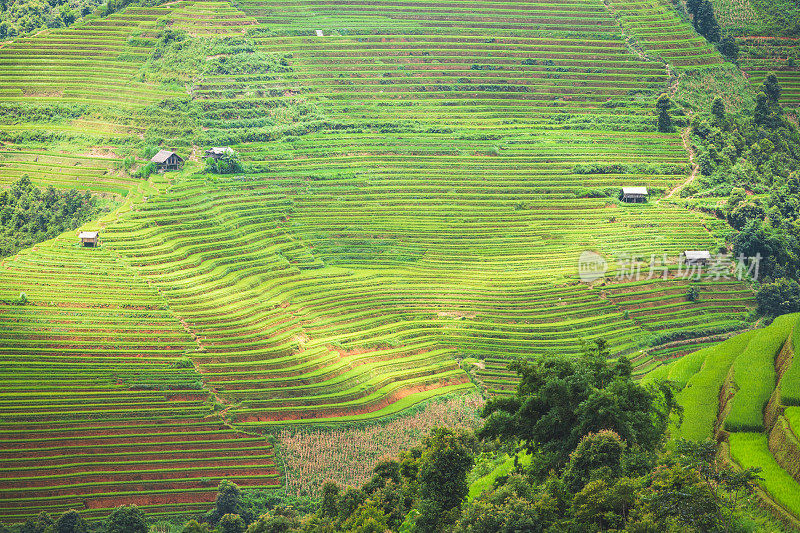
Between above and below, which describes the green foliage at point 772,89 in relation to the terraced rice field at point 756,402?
above

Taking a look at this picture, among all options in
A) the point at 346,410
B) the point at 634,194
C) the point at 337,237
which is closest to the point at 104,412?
the point at 346,410

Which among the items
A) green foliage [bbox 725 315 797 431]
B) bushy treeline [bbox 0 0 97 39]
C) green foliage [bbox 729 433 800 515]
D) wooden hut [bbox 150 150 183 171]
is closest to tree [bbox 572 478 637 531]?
green foliage [bbox 729 433 800 515]

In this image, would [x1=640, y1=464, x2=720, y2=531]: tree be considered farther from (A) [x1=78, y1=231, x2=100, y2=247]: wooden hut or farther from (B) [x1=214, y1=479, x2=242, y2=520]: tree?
(A) [x1=78, y1=231, x2=100, y2=247]: wooden hut

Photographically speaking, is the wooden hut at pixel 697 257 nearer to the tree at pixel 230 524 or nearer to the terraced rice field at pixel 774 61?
the terraced rice field at pixel 774 61

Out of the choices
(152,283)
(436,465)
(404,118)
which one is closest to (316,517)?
(436,465)

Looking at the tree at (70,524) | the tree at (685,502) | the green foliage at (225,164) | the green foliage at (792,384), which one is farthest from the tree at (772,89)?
the tree at (70,524)

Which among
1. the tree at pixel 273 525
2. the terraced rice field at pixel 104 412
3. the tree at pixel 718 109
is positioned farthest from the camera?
the tree at pixel 718 109
